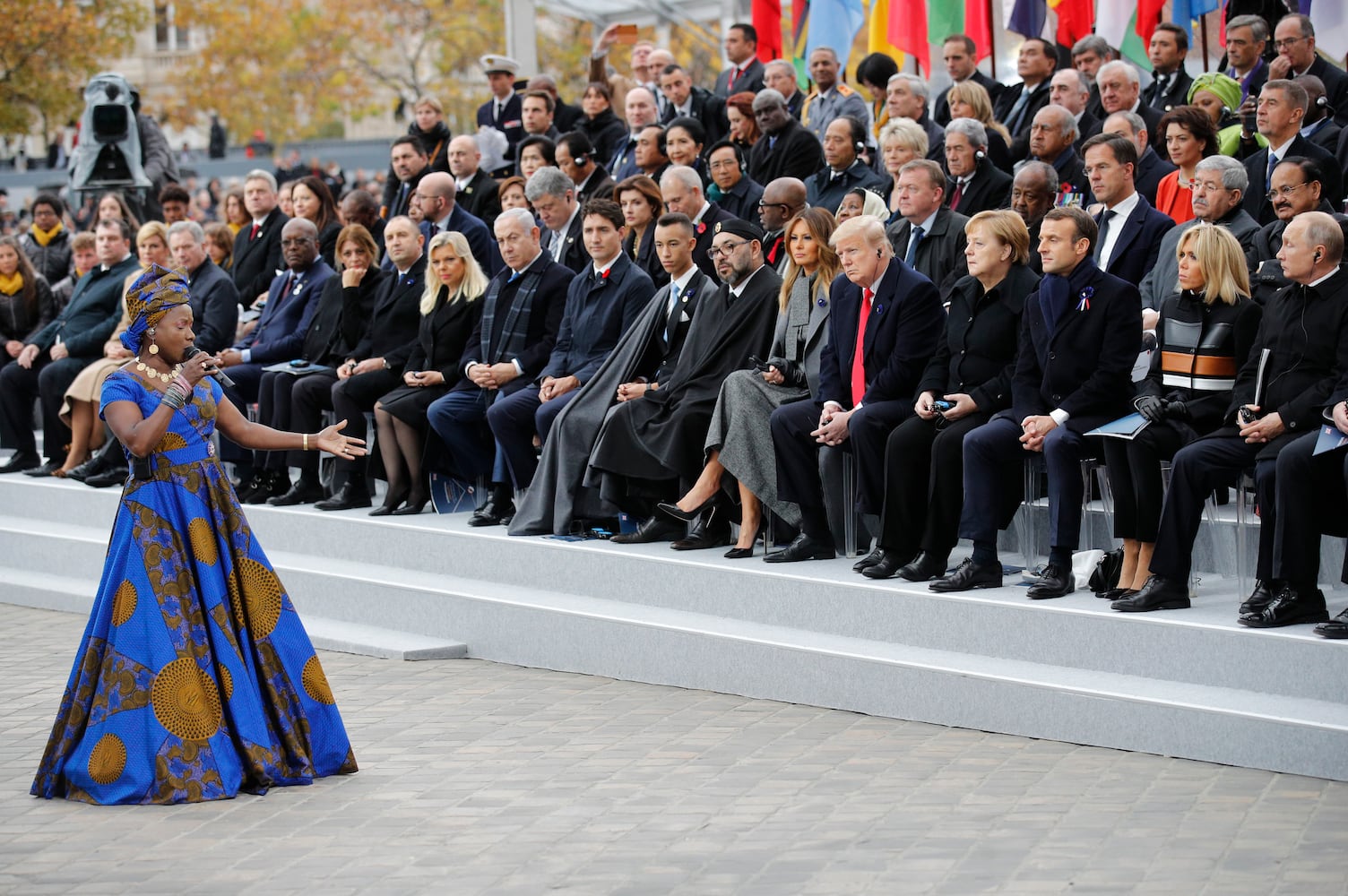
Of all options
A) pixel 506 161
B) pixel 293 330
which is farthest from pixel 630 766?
pixel 506 161

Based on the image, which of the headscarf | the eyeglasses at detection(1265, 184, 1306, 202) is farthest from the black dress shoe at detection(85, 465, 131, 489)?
the eyeglasses at detection(1265, 184, 1306, 202)

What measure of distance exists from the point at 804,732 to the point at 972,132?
4.18 metres

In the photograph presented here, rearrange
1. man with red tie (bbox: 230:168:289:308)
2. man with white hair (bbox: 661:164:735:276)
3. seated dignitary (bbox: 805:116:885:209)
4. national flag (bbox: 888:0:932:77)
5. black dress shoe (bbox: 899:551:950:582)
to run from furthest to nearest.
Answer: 1. national flag (bbox: 888:0:932:77)
2. man with red tie (bbox: 230:168:289:308)
3. seated dignitary (bbox: 805:116:885:209)
4. man with white hair (bbox: 661:164:735:276)
5. black dress shoe (bbox: 899:551:950:582)

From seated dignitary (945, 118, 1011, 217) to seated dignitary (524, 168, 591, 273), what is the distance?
2479mm

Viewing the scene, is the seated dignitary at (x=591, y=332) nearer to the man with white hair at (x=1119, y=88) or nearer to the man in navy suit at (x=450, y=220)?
the man in navy suit at (x=450, y=220)

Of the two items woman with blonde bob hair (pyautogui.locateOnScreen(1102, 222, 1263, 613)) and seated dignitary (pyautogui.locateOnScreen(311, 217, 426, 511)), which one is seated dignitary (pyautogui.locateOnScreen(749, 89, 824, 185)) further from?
woman with blonde bob hair (pyautogui.locateOnScreen(1102, 222, 1263, 613))

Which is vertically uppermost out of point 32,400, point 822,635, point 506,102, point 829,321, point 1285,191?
point 506,102

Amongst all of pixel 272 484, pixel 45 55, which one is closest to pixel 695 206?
pixel 272 484

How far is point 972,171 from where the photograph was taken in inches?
386

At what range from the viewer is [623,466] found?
9172mm

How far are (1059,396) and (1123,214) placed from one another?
4.46 ft

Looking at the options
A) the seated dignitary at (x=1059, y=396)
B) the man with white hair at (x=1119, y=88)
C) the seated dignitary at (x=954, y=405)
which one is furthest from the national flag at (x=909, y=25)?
the seated dignitary at (x=1059, y=396)

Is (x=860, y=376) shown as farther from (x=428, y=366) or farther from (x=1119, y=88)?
(x=428, y=366)

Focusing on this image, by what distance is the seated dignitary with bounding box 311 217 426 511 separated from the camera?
10.7 m
